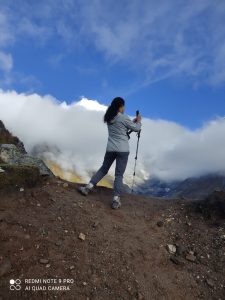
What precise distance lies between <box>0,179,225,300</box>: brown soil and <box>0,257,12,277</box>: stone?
27 millimetres

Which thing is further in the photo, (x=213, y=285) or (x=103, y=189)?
(x=103, y=189)

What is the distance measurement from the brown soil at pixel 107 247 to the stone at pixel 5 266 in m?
0.03

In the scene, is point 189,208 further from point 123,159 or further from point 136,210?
point 123,159

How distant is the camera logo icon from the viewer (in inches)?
395

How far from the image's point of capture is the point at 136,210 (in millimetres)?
15539

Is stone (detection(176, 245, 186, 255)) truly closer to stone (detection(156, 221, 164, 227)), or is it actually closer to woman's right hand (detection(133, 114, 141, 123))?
stone (detection(156, 221, 164, 227))

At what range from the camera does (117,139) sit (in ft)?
52.8

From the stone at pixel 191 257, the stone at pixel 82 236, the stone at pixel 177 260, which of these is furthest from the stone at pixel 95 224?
the stone at pixel 191 257

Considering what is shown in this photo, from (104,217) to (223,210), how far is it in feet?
15.4

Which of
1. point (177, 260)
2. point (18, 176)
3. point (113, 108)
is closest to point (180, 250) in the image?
point (177, 260)

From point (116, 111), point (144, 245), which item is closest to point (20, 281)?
point (144, 245)

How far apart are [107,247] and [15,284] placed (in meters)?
3.26

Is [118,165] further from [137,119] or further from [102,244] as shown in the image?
[102,244]

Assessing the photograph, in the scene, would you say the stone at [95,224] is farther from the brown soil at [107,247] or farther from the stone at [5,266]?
the stone at [5,266]
